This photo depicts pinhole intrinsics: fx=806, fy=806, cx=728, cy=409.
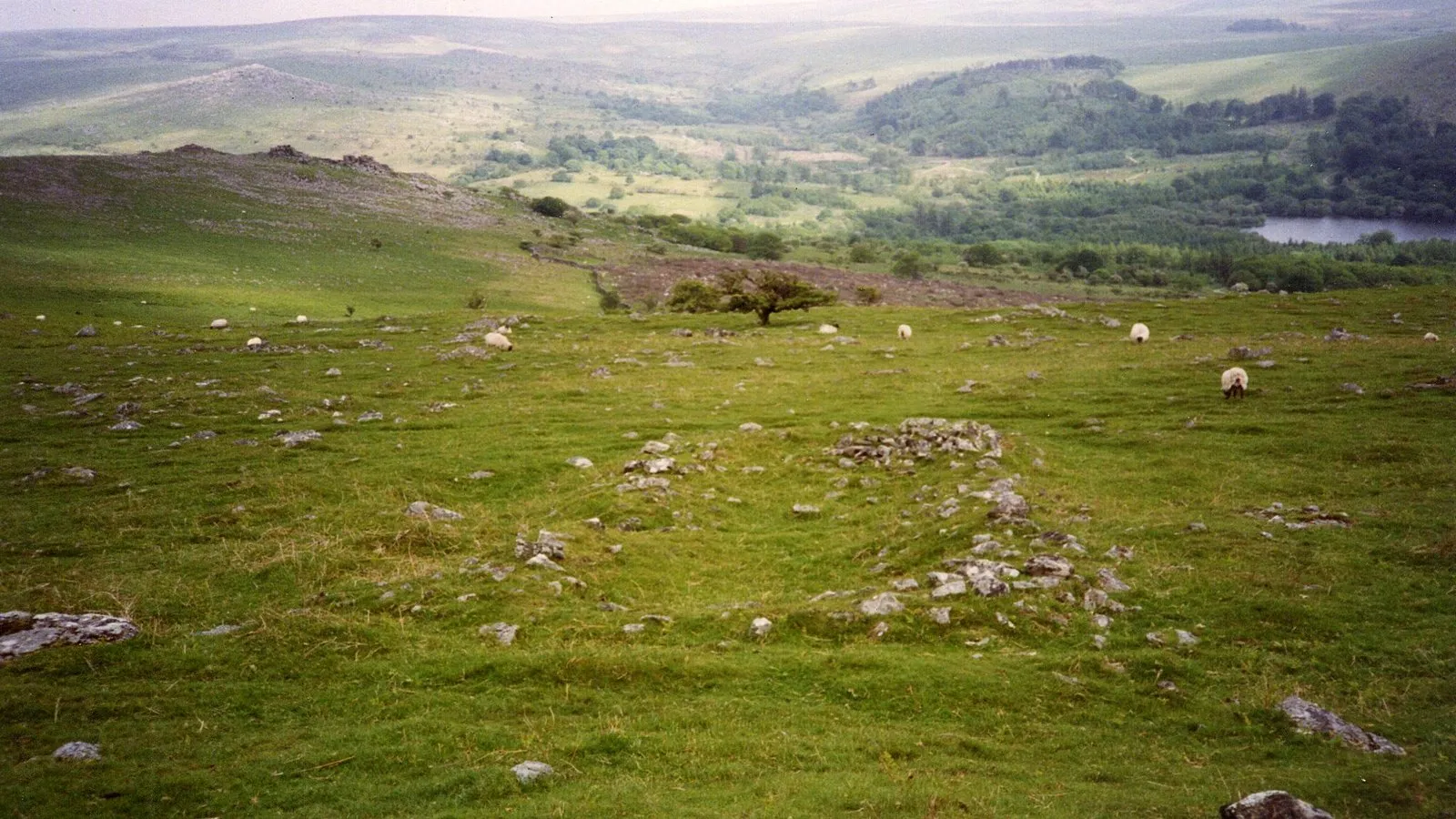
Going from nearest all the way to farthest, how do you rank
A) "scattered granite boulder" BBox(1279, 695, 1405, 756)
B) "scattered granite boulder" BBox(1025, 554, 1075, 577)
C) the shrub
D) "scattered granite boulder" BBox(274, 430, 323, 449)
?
1. "scattered granite boulder" BBox(1279, 695, 1405, 756)
2. "scattered granite boulder" BBox(1025, 554, 1075, 577)
3. "scattered granite boulder" BBox(274, 430, 323, 449)
4. the shrub

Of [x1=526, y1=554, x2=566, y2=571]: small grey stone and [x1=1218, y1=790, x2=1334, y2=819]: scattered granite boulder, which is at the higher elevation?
[x1=1218, y1=790, x2=1334, y2=819]: scattered granite boulder

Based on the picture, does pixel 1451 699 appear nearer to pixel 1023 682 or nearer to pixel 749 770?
pixel 1023 682

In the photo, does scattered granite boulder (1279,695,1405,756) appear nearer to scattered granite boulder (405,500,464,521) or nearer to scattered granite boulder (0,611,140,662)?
scattered granite boulder (405,500,464,521)

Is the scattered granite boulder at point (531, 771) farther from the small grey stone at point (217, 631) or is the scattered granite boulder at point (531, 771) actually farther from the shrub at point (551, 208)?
the shrub at point (551, 208)

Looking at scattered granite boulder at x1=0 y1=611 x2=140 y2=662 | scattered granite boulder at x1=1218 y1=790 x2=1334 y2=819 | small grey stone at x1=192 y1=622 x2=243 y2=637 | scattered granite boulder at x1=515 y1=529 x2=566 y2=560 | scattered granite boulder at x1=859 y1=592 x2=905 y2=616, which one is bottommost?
scattered granite boulder at x1=859 y1=592 x2=905 y2=616

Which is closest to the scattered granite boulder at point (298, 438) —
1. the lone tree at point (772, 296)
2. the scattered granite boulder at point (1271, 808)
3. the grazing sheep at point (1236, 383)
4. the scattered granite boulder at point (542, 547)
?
the scattered granite boulder at point (542, 547)

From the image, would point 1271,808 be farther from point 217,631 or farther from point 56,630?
point 56,630

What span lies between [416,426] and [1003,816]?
29.8 meters

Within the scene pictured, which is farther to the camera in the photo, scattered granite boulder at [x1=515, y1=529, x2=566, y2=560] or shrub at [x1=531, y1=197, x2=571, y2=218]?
shrub at [x1=531, y1=197, x2=571, y2=218]

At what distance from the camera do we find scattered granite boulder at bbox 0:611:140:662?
49.4ft

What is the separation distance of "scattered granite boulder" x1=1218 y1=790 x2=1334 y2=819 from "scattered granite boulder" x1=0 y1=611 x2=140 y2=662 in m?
18.9

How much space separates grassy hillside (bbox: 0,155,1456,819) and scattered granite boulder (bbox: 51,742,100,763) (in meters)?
0.29

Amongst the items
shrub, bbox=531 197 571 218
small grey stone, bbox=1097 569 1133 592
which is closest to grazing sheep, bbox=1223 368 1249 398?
small grey stone, bbox=1097 569 1133 592

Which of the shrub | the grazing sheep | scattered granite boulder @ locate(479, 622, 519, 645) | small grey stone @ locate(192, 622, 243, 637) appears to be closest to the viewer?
small grey stone @ locate(192, 622, 243, 637)
